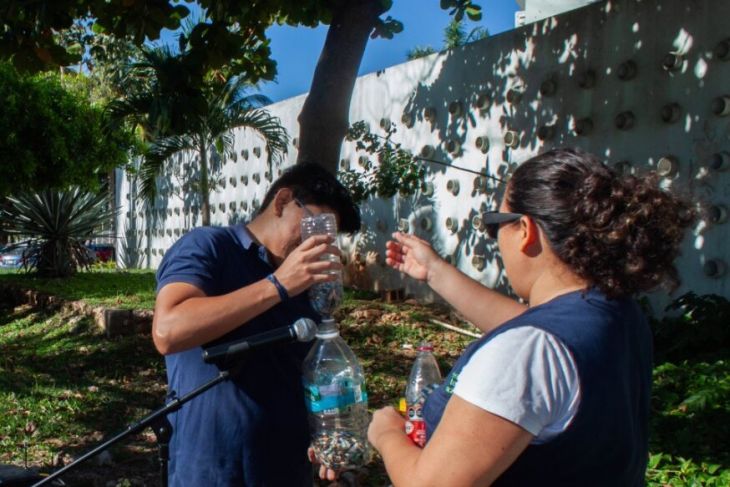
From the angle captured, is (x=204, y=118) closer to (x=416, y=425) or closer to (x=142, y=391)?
(x=142, y=391)

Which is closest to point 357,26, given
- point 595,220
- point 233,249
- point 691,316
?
point 691,316

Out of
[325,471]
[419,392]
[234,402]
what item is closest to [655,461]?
[325,471]

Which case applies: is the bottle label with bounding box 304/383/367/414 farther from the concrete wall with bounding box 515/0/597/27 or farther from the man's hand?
the concrete wall with bounding box 515/0/597/27

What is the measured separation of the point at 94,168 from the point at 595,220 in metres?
12.5

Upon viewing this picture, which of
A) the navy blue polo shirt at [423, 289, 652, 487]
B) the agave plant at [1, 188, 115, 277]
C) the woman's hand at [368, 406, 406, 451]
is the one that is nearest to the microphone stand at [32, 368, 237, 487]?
the woman's hand at [368, 406, 406, 451]

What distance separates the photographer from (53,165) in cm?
1205

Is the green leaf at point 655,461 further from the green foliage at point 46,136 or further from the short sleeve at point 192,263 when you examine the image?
the green foliage at point 46,136

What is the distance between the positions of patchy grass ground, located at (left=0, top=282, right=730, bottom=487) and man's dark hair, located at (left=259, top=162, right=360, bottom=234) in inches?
98.3

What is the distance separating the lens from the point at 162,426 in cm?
213

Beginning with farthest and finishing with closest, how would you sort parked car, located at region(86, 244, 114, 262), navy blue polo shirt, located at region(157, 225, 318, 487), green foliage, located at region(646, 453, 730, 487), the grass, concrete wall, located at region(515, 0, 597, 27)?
parked car, located at region(86, 244, 114, 262), the grass, concrete wall, located at region(515, 0, 597, 27), green foliage, located at region(646, 453, 730, 487), navy blue polo shirt, located at region(157, 225, 318, 487)

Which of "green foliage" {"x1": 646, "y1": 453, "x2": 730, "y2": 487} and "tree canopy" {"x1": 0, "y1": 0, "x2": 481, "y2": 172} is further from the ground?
"tree canopy" {"x1": 0, "y1": 0, "x2": 481, "y2": 172}

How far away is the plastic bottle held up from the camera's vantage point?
5.64ft

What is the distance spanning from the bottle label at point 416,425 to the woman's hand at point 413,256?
2.29 ft

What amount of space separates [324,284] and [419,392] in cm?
64
